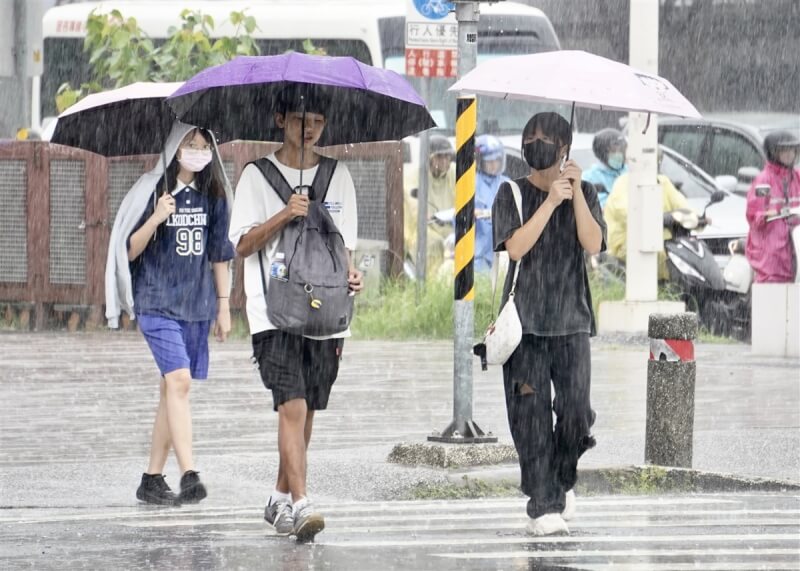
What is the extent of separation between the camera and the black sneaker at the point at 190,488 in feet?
30.5

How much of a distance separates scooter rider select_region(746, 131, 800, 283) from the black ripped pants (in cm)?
987

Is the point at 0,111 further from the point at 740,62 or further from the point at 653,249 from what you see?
the point at 653,249

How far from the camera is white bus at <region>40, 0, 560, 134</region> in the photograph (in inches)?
965

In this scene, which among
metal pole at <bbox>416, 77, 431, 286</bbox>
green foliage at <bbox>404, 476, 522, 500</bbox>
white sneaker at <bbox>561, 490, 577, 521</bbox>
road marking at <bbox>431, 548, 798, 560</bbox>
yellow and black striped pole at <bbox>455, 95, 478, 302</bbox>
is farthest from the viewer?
metal pole at <bbox>416, 77, 431, 286</bbox>

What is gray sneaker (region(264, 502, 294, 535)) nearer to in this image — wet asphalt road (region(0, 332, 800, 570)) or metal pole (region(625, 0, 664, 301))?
wet asphalt road (region(0, 332, 800, 570))

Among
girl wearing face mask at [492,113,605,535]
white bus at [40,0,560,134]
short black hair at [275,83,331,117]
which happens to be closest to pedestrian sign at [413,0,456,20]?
white bus at [40,0,560,134]

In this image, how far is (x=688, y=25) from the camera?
2953cm

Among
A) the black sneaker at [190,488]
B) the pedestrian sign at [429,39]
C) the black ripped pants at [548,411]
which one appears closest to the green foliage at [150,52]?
the pedestrian sign at [429,39]

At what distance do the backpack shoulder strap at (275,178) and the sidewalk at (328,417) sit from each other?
6.17 feet

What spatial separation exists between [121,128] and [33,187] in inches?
410

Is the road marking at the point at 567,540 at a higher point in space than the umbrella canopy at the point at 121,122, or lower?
lower

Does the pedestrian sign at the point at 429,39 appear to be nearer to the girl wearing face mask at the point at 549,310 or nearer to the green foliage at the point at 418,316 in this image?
the green foliage at the point at 418,316

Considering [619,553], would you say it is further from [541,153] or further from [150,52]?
[150,52]

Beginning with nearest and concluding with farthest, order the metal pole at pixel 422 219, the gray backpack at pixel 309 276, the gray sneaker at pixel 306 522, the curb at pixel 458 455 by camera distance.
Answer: the gray sneaker at pixel 306 522
the gray backpack at pixel 309 276
the curb at pixel 458 455
the metal pole at pixel 422 219
